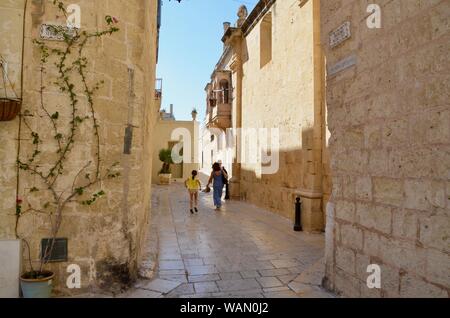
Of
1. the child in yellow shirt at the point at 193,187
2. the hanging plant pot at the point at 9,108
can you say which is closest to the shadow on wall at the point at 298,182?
the child in yellow shirt at the point at 193,187

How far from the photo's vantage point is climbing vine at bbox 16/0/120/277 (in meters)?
3.40

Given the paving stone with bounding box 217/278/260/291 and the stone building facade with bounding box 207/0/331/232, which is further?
the stone building facade with bounding box 207/0/331/232

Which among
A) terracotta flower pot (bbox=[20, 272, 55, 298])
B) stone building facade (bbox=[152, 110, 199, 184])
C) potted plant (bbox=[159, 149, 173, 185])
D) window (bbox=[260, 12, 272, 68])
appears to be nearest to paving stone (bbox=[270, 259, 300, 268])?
terracotta flower pot (bbox=[20, 272, 55, 298])

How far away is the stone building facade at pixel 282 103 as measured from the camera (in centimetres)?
748

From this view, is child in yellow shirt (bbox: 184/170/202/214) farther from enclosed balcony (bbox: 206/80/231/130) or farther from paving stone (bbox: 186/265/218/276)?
enclosed balcony (bbox: 206/80/231/130)

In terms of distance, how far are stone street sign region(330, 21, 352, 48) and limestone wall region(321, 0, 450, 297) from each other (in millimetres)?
61

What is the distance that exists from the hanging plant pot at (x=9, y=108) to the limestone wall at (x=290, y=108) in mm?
5731

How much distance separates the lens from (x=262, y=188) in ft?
36.1

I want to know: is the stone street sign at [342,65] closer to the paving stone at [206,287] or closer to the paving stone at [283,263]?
the paving stone at [283,263]

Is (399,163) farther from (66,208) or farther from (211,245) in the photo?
(211,245)

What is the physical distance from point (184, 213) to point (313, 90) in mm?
4716
